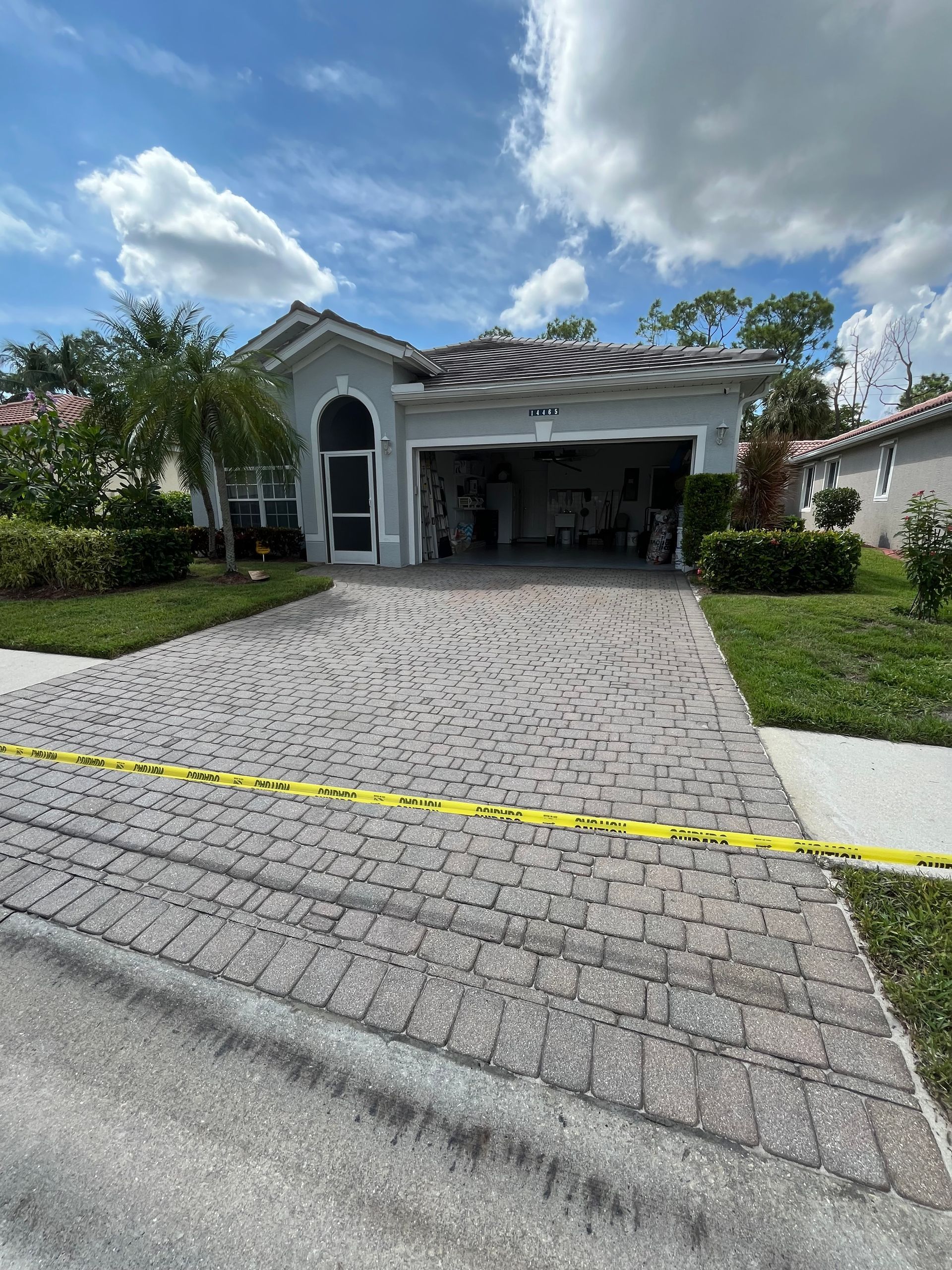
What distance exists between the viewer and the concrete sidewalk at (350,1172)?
143 centimetres

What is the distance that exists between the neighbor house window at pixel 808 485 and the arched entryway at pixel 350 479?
1714 cm

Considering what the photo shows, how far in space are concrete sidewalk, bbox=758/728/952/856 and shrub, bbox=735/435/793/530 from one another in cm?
1107

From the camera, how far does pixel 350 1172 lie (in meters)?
1.60

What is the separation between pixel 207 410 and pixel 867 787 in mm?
10362

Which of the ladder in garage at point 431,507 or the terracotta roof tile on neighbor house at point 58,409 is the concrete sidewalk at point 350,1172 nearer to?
the ladder in garage at point 431,507

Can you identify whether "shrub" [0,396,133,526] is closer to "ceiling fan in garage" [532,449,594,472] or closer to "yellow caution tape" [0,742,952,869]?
"yellow caution tape" [0,742,952,869]

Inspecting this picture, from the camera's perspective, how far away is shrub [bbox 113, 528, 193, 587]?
950 cm

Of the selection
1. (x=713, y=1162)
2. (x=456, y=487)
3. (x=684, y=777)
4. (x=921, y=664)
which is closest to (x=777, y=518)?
(x=456, y=487)

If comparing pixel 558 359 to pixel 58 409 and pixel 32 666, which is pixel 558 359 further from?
pixel 58 409

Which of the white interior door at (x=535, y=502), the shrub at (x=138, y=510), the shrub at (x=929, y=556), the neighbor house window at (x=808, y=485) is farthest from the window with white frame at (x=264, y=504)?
the neighbor house window at (x=808, y=485)

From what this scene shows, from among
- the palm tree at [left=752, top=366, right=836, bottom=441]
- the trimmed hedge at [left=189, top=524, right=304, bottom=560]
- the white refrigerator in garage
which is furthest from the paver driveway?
the palm tree at [left=752, top=366, right=836, bottom=441]

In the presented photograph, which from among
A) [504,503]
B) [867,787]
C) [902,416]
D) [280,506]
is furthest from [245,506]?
[902,416]

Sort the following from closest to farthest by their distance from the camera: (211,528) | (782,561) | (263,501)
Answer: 1. (782,561)
2. (211,528)
3. (263,501)

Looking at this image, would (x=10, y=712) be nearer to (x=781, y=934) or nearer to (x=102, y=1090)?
(x=102, y=1090)
